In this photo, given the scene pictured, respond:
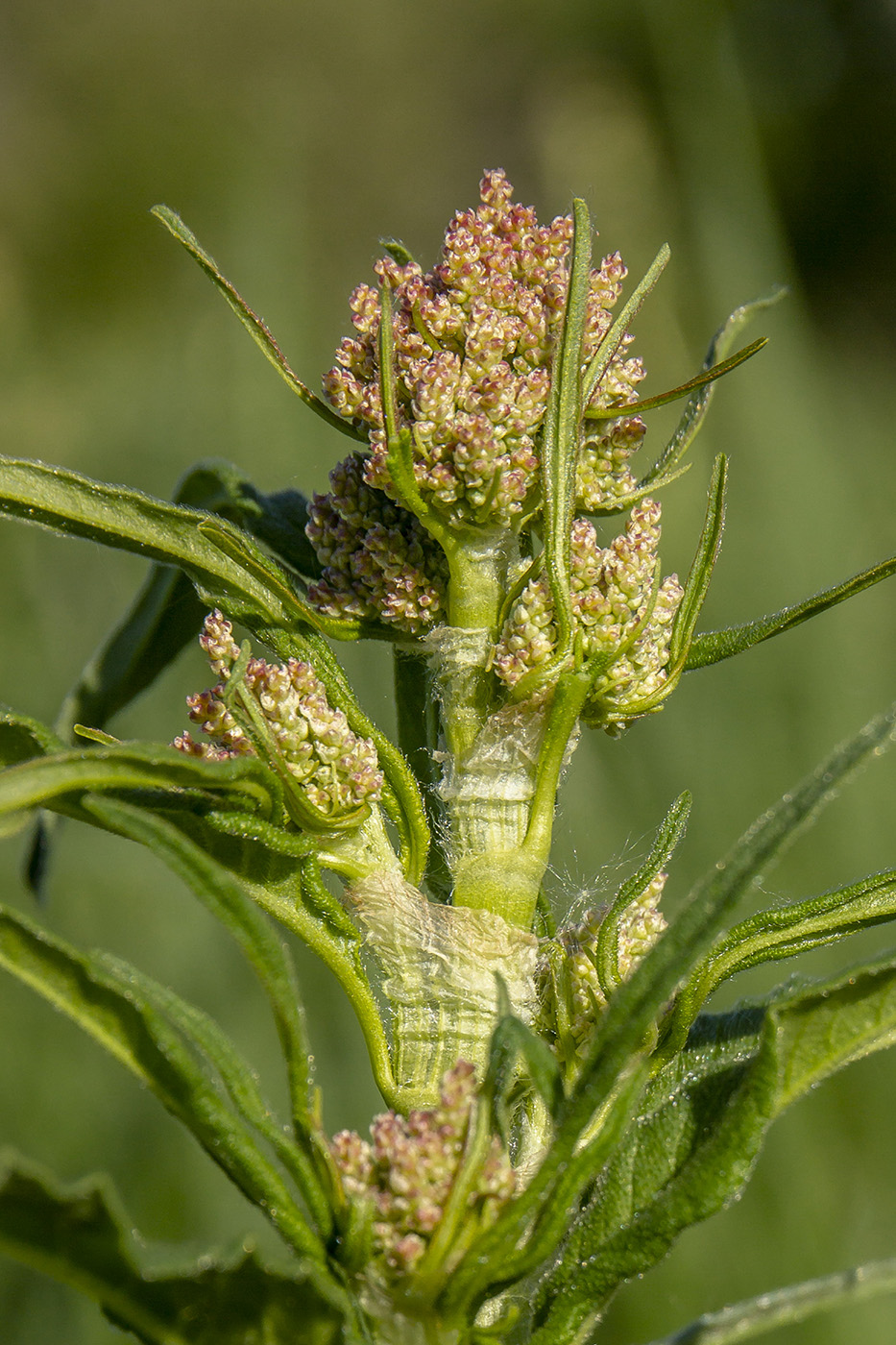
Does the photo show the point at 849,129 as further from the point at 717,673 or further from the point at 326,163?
the point at 717,673

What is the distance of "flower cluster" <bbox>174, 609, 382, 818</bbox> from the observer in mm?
1189

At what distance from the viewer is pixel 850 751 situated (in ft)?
3.01

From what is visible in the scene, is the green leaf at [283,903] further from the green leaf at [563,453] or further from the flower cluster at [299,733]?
the green leaf at [563,453]

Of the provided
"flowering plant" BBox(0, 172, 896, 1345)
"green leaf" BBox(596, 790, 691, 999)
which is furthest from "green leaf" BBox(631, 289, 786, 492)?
"green leaf" BBox(596, 790, 691, 999)

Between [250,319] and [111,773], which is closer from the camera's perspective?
[111,773]

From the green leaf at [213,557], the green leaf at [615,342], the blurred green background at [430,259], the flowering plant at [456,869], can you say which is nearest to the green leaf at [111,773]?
the flowering plant at [456,869]

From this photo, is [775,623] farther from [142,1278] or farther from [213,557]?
[142,1278]

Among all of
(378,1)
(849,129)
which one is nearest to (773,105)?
(849,129)

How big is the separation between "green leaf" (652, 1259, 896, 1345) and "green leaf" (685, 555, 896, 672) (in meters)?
0.59

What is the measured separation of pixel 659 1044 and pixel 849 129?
9.11 metres

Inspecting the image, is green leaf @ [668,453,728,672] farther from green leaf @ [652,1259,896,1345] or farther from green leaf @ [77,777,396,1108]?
green leaf @ [652,1259,896,1345]

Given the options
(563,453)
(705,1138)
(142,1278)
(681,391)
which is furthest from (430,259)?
(142,1278)

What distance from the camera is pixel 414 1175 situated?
38.7 inches

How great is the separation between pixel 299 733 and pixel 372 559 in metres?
0.23
